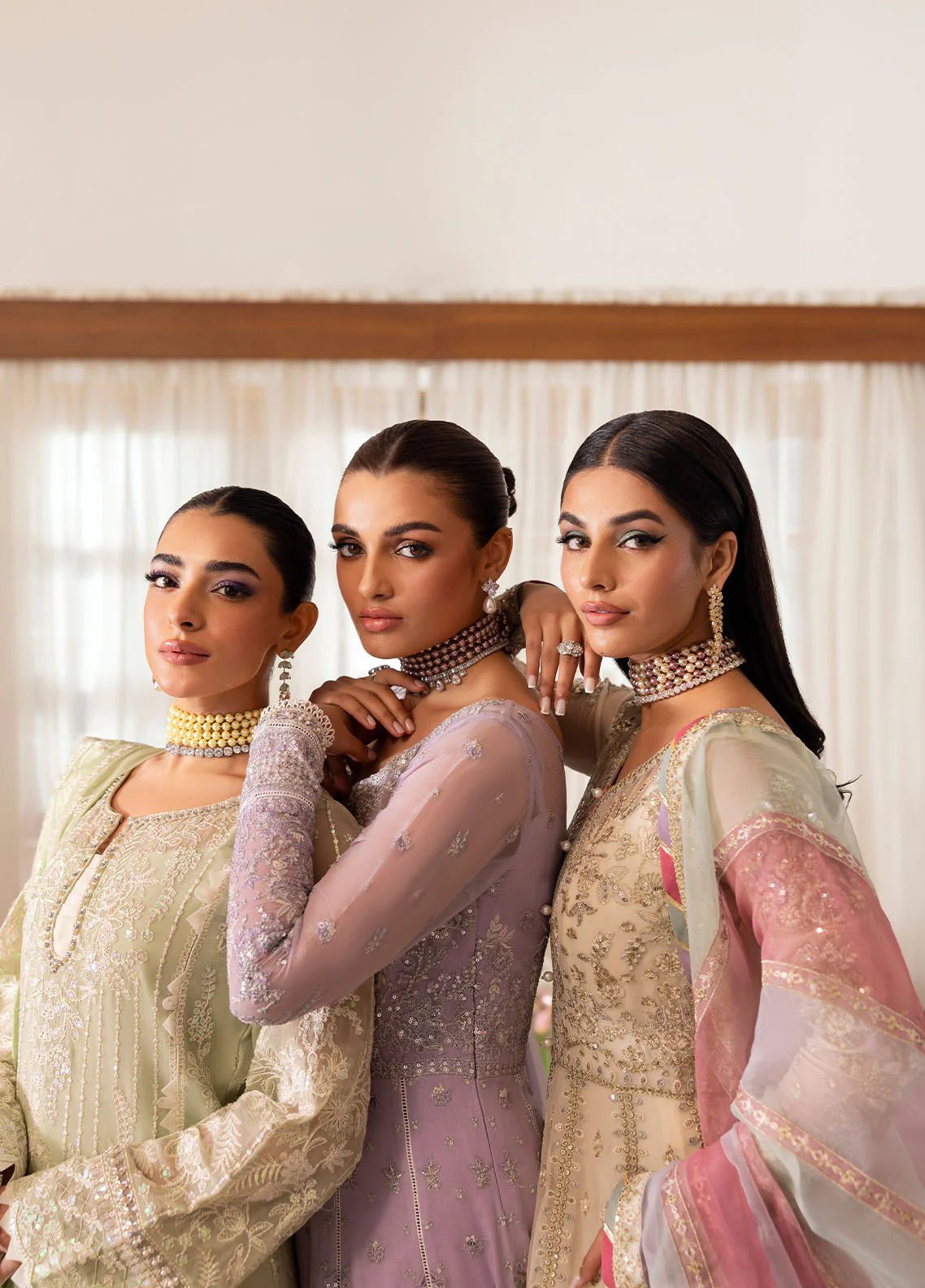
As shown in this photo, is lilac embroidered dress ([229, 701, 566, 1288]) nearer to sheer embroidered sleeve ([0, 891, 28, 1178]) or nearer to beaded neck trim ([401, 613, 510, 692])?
beaded neck trim ([401, 613, 510, 692])

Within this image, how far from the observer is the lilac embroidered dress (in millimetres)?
1553

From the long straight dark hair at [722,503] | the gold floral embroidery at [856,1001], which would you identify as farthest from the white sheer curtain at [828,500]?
the gold floral embroidery at [856,1001]

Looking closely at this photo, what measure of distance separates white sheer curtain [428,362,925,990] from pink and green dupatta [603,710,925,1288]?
10.7 feet

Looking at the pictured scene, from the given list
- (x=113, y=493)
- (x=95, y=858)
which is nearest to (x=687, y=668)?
(x=95, y=858)

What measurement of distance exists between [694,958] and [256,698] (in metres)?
0.83

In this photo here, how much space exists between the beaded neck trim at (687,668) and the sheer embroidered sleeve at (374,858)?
0.19 metres

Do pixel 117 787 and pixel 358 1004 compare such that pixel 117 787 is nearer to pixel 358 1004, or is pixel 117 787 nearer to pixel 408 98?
pixel 358 1004

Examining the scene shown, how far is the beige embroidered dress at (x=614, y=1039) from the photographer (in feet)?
5.49

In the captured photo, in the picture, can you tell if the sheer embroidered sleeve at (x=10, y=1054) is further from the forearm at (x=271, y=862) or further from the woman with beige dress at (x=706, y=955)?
the woman with beige dress at (x=706, y=955)

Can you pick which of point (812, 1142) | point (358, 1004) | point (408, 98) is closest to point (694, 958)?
point (812, 1142)

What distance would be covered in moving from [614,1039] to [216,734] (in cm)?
75

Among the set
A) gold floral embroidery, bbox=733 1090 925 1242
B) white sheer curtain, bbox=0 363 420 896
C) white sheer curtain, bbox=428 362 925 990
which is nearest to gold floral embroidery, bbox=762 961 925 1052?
gold floral embroidery, bbox=733 1090 925 1242

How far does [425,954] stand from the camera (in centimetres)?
178

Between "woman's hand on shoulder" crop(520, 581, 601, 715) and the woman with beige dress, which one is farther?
"woman's hand on shoulder" crop(520, 581, 601, 715)
